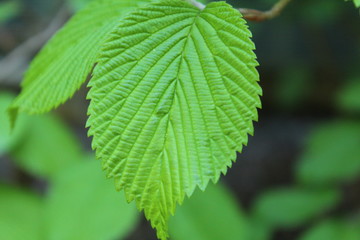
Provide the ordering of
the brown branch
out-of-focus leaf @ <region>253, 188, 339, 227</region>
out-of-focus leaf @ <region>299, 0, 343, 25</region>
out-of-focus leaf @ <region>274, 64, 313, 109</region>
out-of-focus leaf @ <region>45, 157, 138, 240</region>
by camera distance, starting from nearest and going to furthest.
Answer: the brown branch
out-of-focus leaf @ <region>45, 157, 138, 240</region>
out-of-focus leaf @ <region>253, 188, 339, 227</region>
out-of-focus leaf @ <region>299, 0, 343, 25</region>
out-of-focus leaf @ <region>274, 64, 313, 109</region>

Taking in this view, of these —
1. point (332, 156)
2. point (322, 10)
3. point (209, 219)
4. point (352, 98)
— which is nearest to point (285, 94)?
point (322, 10)

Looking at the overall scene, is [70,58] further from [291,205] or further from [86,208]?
[291,205]

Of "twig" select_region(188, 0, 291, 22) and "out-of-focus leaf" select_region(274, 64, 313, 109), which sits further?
"out-of-focus leaf" select_region(274, 64, 313, 109)

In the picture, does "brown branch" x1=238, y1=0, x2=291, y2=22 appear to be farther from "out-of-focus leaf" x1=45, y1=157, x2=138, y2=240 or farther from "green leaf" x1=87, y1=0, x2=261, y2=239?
"out-of-focus leaf" x1=45, y1=157, x2=138, y2=240

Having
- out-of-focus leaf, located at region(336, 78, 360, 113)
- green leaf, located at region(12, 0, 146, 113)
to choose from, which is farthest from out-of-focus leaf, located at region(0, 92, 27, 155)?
out-of-focus leaf, located at region(336, 78, 360, 113)

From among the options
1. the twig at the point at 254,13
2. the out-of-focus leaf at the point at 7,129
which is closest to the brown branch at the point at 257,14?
the twig at the point at 254,13

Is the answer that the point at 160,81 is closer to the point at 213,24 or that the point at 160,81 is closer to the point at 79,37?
the point at 213,24

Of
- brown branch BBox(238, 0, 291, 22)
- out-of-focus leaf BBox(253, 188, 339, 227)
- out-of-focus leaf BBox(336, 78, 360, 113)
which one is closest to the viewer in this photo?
brown branch BBox(238, 0, 291, 22)
